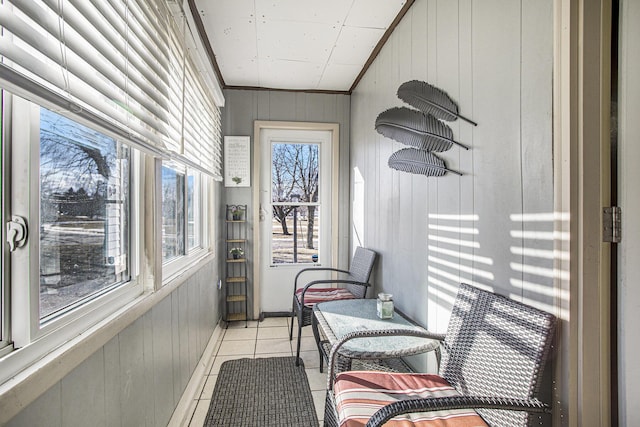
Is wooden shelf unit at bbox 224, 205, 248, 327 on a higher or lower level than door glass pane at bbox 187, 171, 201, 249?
lower

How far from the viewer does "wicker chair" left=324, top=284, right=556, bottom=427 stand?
0.99m

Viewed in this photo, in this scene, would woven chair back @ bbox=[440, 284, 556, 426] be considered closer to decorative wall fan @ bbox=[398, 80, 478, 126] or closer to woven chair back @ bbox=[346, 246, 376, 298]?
decorative wall fan @ bbox=[398, 80, 478, 126]

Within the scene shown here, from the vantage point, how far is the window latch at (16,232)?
756 millimetres

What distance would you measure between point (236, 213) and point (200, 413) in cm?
193

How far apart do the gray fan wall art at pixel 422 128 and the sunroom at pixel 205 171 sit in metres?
0.03

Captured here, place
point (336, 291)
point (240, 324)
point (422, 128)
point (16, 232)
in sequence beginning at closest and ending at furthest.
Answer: point (16, 232)
point (422, 128)
point (336, 291)
point (240, 324)

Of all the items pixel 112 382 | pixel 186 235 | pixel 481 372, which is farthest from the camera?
pixel 186 235

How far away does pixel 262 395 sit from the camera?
214 cm

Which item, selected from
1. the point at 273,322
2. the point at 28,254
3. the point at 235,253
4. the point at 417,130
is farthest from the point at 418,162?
the point at 273,322

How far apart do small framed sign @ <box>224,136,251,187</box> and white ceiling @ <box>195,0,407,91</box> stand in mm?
603

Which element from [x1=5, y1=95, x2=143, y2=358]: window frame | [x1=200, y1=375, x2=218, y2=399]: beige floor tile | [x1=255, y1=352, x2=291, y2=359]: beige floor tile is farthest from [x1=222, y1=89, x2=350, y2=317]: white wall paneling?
[x1=5, y1=95, x2=143, y2=358]: window frame

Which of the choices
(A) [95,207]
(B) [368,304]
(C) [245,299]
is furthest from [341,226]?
(A) [95,207]

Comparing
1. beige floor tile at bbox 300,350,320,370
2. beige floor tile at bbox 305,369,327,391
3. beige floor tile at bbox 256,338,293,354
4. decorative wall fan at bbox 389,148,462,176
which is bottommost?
beige floor tile at bbox 305,369,327,391

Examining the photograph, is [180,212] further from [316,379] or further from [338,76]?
[338,76]
